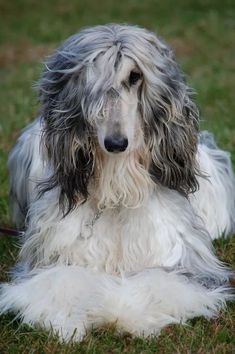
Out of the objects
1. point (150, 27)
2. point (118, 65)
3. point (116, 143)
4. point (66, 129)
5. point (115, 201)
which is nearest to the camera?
point (116, 143)

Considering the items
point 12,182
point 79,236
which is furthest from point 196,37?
point 79,236

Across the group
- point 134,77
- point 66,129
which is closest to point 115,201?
point 66,129

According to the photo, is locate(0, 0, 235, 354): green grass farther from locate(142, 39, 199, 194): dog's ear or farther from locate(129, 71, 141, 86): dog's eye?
locate(129, 71, 141, 86): dog's eye

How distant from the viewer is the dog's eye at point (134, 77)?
359cm

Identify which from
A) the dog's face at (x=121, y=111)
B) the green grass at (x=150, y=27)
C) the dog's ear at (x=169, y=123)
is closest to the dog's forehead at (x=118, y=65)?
the dog's face at (x=121, y=111)

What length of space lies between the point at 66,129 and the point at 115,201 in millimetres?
397

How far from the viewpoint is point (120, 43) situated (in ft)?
11.7

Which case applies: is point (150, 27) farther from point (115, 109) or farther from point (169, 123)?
point (115, 109)

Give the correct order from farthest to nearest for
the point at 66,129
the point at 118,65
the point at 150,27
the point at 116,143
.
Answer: the point at 150,27 < the point at 66,129 < the point at 118,65 < the point at 116,143

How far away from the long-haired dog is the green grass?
0.31 feet

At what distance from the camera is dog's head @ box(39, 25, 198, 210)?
3539 millimetres

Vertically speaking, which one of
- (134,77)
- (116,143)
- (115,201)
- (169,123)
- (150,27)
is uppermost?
(150,27)

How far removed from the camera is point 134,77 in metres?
3.60

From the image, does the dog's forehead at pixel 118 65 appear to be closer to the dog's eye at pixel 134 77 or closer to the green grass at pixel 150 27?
the dog's eye at pixel 134 77
